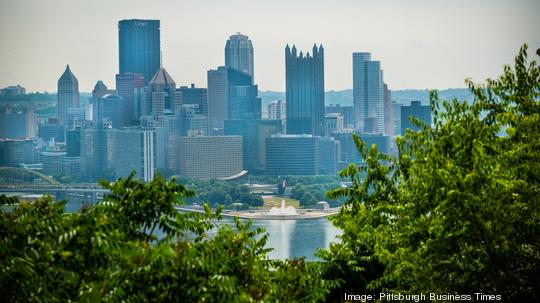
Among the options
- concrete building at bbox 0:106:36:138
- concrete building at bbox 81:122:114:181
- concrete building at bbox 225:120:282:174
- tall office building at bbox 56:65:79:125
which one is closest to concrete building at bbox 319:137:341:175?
concrete building at bbox 225:120:282:174

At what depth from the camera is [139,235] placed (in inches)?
121

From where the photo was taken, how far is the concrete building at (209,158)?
138ft

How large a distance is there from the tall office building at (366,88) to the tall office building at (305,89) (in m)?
5.36

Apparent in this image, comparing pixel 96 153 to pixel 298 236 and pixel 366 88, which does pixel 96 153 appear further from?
pixel 298 236

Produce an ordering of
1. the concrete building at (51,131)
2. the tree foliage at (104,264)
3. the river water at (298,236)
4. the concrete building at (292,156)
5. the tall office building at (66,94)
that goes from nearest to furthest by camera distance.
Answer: the tree foliage at (104,264), the river water at (298,236), the concrete building at (292,156), the concrete building at (51,131), the tall office building at (66,94)

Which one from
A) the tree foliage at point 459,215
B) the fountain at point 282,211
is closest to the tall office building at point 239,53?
the fountain at point 282,211

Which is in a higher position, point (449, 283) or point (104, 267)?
point (104, 267)

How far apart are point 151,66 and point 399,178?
1942 inches

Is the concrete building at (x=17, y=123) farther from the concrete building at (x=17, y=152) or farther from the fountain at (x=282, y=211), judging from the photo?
the fountain at (x=282, y=211)

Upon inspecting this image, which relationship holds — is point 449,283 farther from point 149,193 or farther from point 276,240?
point 276,240

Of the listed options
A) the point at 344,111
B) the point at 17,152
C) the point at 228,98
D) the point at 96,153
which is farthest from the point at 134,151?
the point at 344,111

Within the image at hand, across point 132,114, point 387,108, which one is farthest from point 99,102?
point 387,108

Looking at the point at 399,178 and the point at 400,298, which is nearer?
the point at 400,298

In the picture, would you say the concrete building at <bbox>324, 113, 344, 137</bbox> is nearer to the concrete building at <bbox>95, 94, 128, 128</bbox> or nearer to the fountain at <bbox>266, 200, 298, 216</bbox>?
the concrete building at <bbox>95, 94, 128, 128</bbox>
